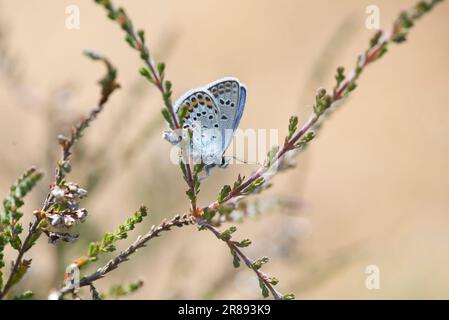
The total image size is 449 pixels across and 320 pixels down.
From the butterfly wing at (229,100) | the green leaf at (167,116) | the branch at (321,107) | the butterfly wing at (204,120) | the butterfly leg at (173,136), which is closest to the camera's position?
the branch at (321,107)

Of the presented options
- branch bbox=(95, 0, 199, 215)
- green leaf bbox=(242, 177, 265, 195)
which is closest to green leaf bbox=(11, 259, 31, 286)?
branch bbox=(95, 0, 199, 215)

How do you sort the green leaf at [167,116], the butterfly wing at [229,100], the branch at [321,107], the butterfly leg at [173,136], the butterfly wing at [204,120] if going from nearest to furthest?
the branch at [321,107], the green leaf at [167,116], the butterfly leg at [173,136], the butterfly wing at [204,120], the butterfly wing at [229,100]

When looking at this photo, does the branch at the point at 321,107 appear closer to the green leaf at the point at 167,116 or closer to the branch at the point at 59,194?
the green leaf at the point at 167,116

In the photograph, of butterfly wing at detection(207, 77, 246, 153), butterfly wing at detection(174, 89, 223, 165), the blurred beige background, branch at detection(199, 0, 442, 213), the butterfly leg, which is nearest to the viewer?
branch at detection(199, 0, 442, 213)

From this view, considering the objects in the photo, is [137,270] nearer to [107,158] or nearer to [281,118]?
[107,158]

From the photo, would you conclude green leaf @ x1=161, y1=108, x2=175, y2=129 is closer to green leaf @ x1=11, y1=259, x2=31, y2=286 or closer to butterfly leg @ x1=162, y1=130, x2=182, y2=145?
butterfly leg @ x1=162, y1=130, x2=182, y2=145

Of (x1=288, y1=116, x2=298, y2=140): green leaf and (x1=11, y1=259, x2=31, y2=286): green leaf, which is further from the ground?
(x1=288, y1=116, x2=298, y2=140): green leaf

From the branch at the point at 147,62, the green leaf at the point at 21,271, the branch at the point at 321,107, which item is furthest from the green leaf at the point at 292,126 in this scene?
the green leaf at the point at 21,271

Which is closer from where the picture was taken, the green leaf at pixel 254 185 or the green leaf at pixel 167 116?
the green leaf at pixel 167 116

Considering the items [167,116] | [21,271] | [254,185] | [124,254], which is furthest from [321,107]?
[21,271]
